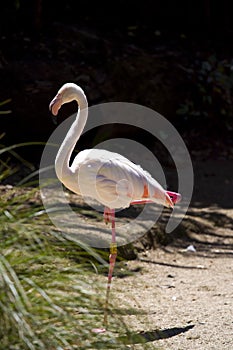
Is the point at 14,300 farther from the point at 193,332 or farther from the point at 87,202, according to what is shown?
the point at 87,202

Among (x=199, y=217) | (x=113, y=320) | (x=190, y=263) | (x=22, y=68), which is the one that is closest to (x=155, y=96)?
(x=22, y=68)

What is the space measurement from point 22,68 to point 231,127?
3.02m

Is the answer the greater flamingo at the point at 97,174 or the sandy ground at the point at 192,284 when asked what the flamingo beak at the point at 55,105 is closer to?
the greater flamingo at the point at 97,174

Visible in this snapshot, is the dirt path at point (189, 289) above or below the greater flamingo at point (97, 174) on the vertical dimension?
below

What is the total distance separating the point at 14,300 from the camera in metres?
2.89

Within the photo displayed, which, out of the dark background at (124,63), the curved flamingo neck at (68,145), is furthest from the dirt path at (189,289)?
the dark background at (124,63)

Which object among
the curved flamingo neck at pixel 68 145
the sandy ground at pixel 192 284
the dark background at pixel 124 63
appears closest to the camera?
the sandy ground at pixel 192 284

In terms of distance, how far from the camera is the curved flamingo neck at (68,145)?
15.4 feet

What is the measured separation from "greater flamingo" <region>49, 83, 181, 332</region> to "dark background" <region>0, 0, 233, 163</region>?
11.1ft

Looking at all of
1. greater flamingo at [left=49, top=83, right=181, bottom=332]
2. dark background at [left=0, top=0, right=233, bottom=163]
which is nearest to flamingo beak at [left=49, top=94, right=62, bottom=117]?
greater flamingo at [left=49, top=83, right=181, bottom=332]

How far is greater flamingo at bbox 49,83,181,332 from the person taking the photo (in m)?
4.75

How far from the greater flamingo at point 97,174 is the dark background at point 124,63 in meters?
3.38

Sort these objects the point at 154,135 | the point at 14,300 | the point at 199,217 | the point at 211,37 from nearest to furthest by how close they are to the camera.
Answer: the point at 14,300
the point at 199,217
the point at 154,135
the point at 211,37

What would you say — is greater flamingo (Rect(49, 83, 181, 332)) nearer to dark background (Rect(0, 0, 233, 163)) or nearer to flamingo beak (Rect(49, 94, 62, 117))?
flamingo beak (Rect(49, 94, 62, 117))
